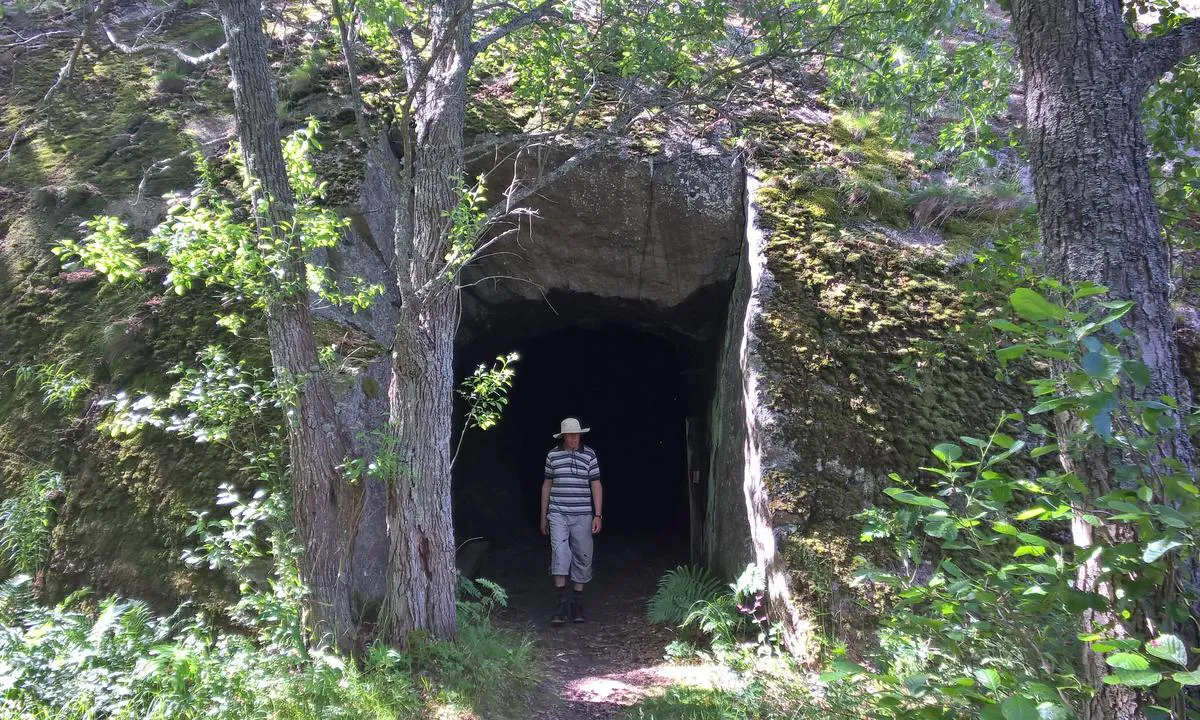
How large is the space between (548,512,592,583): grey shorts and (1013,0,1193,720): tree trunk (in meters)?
4.36

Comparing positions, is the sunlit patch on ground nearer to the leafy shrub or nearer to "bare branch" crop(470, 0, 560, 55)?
the leafy shrub

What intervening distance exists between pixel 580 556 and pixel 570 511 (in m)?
0.47

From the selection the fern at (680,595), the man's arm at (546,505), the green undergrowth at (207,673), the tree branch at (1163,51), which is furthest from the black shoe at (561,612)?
the tree branch at (1163,51)

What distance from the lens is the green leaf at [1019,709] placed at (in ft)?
6.28

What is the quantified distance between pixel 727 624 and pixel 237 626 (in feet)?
10.6

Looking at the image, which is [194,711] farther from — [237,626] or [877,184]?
[877,184]

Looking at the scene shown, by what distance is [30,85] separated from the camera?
798 cm

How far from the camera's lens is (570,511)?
6.42m

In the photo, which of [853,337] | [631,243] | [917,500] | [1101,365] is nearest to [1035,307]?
[1101,365]

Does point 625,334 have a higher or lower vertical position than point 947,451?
higher

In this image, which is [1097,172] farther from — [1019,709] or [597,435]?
[597,435]

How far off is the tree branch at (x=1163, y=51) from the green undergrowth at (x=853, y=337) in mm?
1166

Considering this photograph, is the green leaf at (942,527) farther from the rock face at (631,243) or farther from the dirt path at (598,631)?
the rock face at (631,243)

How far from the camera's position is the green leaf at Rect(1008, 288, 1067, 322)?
2.02m
